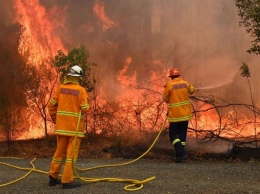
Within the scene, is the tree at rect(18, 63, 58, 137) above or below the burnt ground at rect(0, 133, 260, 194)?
above

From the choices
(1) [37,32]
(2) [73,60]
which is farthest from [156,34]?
(2) [73,60]

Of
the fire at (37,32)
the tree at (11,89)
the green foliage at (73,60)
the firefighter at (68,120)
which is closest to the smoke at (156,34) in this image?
the fire at (37,32)

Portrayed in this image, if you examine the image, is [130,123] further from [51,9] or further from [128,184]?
[51,9]

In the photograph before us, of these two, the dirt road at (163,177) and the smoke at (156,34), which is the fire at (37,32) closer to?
the smoke at (156,34)

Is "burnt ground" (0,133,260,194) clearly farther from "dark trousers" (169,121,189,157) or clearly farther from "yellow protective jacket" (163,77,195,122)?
"yellow protective jacket" (163,77,195,122)

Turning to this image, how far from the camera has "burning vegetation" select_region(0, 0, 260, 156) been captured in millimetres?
9570

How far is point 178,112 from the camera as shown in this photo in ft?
23.4

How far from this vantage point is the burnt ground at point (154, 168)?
5070 millimetres

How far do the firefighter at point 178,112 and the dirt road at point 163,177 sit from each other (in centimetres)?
37

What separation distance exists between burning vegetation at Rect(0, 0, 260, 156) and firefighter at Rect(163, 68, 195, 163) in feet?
5.04

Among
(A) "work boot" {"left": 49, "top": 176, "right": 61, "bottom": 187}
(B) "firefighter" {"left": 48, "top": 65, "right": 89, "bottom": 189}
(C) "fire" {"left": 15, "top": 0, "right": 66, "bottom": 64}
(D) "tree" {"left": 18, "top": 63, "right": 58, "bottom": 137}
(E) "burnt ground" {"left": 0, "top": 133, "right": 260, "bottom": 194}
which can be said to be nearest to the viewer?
(E) "burnt ground" {"left": 0, "top": 133, "right": 260, "bottom": 194}

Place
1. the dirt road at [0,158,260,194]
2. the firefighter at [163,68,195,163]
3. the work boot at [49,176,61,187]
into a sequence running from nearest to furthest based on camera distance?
1. the dirt road at [0,158,260,194]
2. the work boot at [49,176,61,187]
3. the firefighter at [163,68,195,163]

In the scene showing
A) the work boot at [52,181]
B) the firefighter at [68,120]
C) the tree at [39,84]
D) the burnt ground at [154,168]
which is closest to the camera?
the burnt ground at [154,168]

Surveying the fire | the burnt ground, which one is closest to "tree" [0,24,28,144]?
the fire
